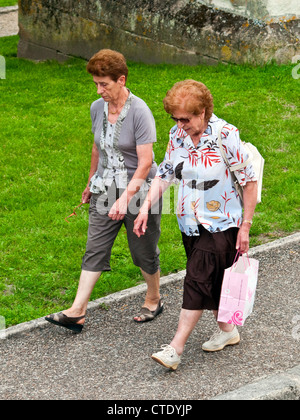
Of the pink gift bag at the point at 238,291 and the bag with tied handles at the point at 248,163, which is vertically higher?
the bag with tied handles at the point at 248,163

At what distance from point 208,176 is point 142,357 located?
1308mm

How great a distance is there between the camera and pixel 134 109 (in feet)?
17.0

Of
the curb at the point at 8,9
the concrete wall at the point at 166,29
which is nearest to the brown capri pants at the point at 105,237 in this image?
the concrete wall at the point at 166,29

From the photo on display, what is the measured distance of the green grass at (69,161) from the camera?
21.0 feet

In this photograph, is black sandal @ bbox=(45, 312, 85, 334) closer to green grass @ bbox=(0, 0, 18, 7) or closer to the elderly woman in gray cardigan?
the elderly woman in gray cardigan

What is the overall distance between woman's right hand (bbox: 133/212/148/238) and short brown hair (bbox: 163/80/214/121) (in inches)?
27.6

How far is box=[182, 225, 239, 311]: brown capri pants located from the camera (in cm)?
489

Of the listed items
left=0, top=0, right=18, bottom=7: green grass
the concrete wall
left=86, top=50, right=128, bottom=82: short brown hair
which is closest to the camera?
left=86, top=50, right=128, bottom=82: short brown hair

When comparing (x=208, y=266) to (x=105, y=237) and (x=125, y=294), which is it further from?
(x=125, y=294)

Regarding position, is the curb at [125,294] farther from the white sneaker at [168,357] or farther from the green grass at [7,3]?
the green grass at [7,3]

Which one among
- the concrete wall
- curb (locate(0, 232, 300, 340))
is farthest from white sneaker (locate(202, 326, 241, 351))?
the concrete wall

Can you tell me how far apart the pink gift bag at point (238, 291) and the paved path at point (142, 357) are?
0.36 metres

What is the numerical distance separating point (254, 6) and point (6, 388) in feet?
24.2

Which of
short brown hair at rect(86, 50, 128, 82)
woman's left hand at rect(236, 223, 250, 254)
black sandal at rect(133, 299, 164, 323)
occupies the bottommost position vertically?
black sandal at rect(133, 299, 164, 323)
